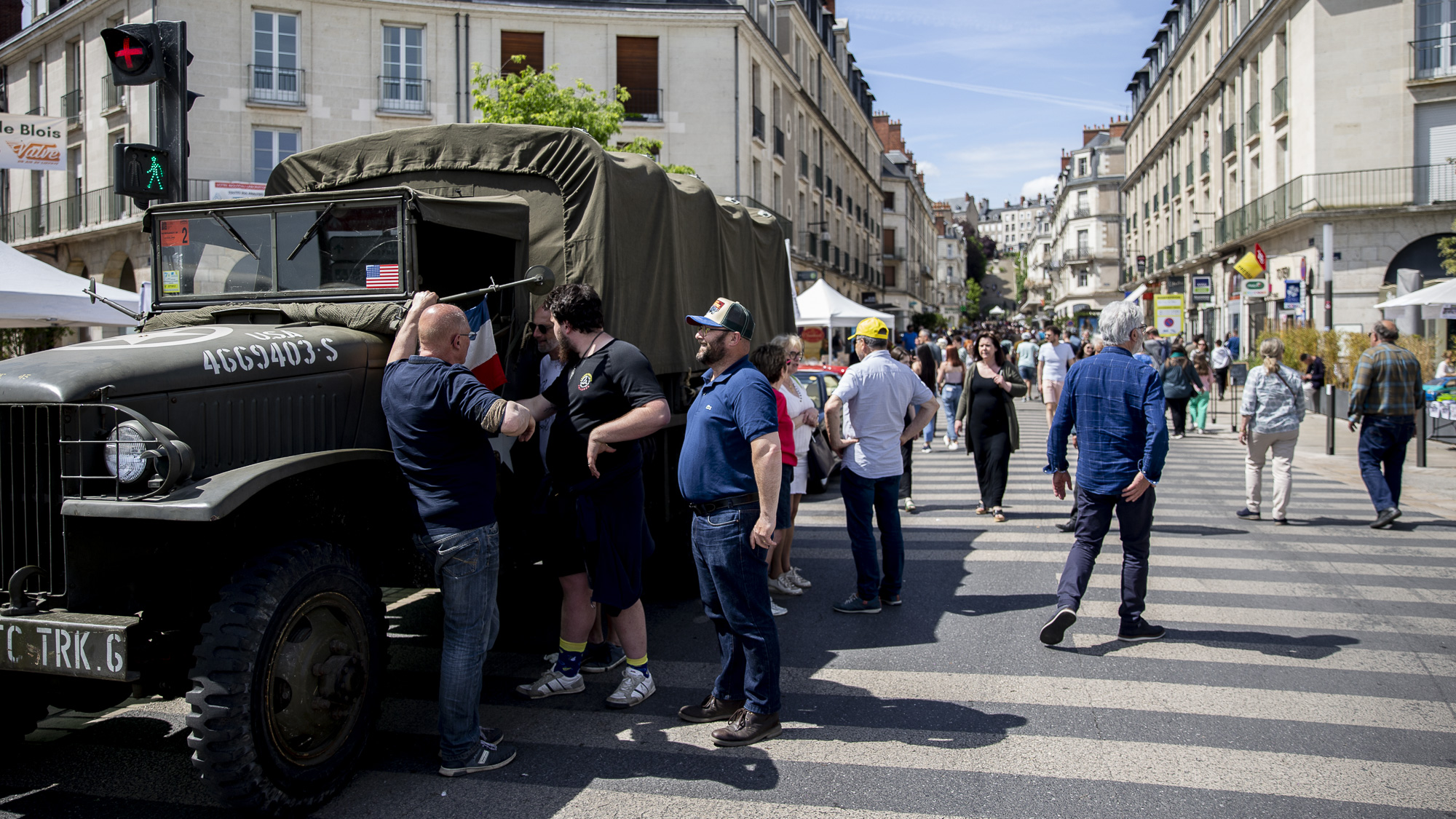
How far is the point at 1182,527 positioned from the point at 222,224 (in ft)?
27.5

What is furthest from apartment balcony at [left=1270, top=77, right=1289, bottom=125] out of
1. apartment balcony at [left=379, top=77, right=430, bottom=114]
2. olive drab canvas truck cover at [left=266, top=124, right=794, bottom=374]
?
olive drab canvas truck cover at [left=266, top=124, right=794, bottom=374]

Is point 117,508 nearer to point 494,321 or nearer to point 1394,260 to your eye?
point 494,321

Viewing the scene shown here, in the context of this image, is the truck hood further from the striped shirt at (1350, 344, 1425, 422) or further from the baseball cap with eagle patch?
the striped shirt at (1350, 344, 1425, 422)

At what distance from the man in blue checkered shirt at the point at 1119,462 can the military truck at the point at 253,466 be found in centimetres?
291

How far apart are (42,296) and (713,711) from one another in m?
7.45

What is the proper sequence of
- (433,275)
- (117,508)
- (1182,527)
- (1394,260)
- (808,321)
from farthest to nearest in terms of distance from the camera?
(1394,260) → (808,321) → (1182,527) → (433,275) → (117,508)

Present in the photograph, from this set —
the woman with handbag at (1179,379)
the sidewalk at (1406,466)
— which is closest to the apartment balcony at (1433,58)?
the sidewalk at (1406,466)

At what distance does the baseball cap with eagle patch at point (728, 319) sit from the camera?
4391mm

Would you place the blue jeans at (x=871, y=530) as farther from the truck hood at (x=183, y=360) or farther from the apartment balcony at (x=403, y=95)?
the apartment balcony at (x=403, y=95)

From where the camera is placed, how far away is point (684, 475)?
4.42m

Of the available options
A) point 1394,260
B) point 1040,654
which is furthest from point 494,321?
point 1394,260

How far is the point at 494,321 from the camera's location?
5.36 metres

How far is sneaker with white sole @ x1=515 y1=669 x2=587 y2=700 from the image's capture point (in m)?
4.88

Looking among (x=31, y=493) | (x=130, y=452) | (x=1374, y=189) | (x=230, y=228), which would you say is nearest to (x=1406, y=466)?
(x=230, y=228)
